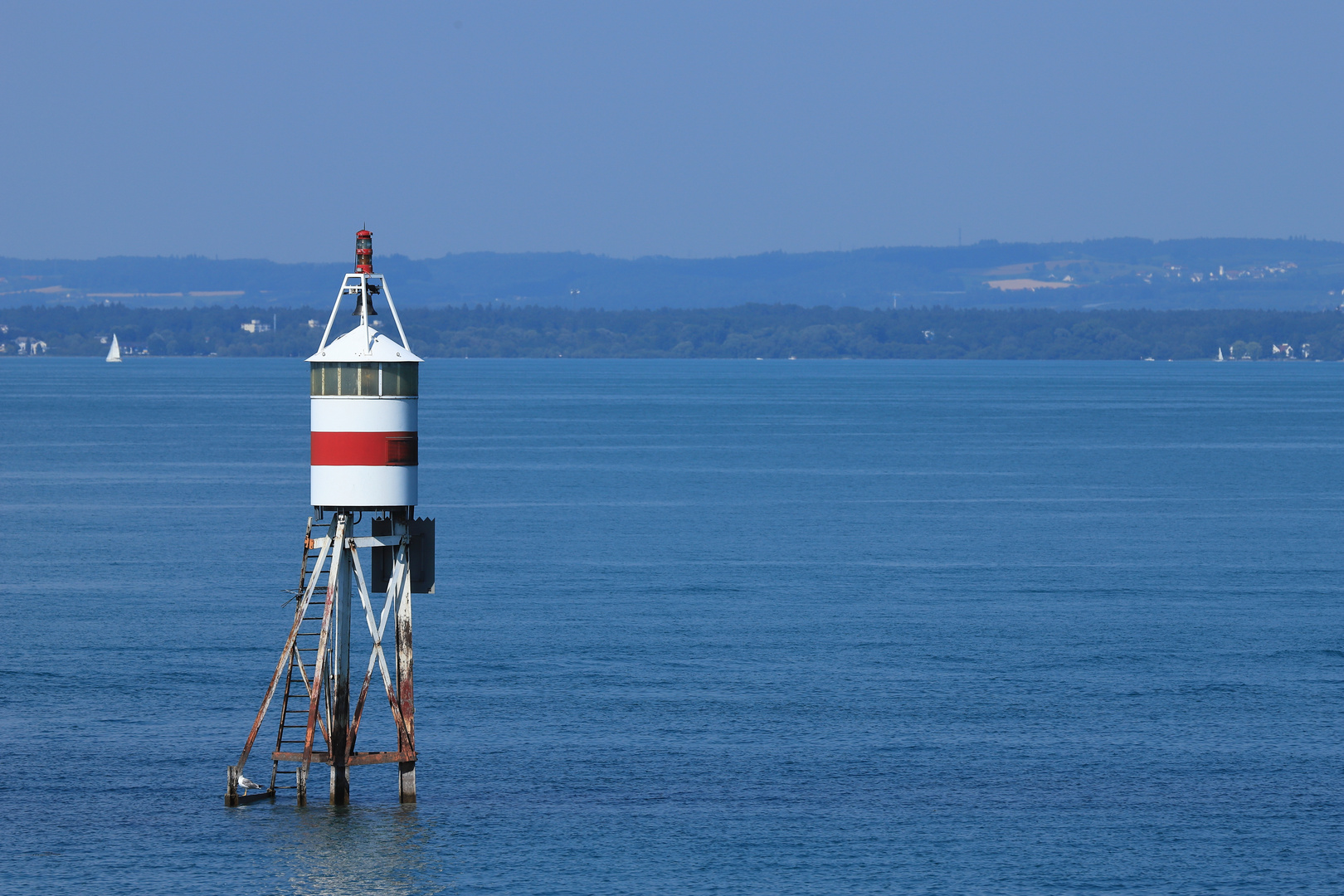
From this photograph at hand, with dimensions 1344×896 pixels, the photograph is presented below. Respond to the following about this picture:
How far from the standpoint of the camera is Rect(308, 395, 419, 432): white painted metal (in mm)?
30531

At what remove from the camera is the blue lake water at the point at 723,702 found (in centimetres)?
3116

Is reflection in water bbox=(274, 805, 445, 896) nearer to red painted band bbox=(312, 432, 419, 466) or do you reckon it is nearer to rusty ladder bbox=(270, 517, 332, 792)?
rusty ladder bbox=(270, 517, 332, 792)

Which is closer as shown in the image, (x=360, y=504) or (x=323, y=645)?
(x=360, y=504)

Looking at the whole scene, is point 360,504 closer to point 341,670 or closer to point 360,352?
point 360,352

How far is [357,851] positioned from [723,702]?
12.8 m

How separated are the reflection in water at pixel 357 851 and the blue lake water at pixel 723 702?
0.23 feet

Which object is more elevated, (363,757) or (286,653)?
(286,653)

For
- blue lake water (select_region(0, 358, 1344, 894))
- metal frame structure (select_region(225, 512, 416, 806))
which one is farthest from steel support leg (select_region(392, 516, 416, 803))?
blue lake water (select_region(0, 358, 1344, 894))

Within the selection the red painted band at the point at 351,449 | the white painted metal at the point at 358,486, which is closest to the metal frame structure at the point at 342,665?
the white painted metal at the point at 358,486

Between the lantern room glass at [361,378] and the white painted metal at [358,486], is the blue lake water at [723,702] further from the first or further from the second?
the lantern room glass at [361,378]

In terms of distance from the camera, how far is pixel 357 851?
31.0 metres

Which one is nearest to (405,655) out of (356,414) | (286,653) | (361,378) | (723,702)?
(286,653)

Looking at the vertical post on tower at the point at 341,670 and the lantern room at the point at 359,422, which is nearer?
the lantern room at the point at 359,422

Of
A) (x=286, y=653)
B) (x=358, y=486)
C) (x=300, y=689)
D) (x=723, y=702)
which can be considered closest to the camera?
(x=358, y=486)
